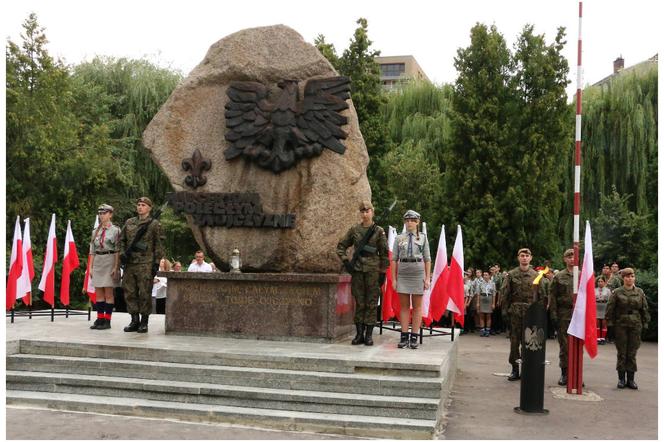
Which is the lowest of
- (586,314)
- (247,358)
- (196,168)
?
(247,358)

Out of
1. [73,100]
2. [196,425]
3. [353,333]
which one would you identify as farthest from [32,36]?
[196,425]

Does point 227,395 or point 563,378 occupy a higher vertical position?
point 227,395

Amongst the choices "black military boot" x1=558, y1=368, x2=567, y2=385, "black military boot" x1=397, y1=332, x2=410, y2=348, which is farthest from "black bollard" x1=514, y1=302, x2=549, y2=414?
"black military boot" x1=558, y1=368, x2=567, y2=385

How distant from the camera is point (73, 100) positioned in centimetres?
1911

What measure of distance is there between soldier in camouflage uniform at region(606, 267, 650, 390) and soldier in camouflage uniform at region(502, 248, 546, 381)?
101 cm

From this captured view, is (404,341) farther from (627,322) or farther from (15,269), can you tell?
(15,269)

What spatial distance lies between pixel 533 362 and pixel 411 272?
1726 millimetres

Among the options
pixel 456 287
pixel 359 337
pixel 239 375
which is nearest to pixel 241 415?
pixel 239 375

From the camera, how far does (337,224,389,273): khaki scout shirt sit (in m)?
7.64

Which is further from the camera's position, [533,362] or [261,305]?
[261,305]

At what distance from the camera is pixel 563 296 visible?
8367mm

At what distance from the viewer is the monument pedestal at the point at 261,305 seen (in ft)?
25.7

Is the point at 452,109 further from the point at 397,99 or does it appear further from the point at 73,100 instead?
the point at 73,100

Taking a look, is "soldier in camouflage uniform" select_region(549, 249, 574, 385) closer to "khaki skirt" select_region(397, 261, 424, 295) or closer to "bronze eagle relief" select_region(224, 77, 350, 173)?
"khaki skirt" select_region(397, 261, 424, 295)
